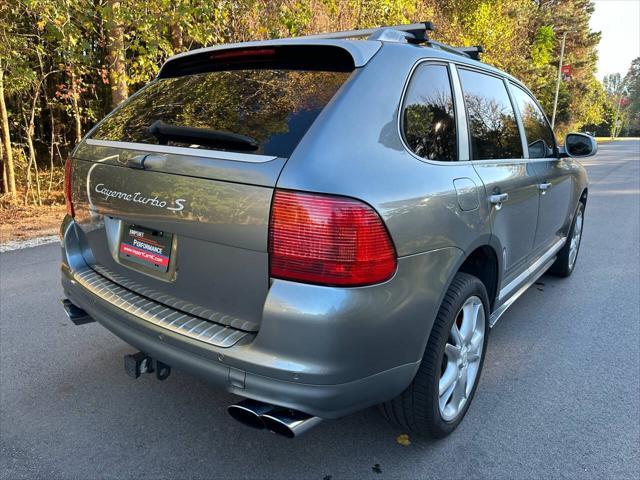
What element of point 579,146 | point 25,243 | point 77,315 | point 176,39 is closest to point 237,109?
point 77,315

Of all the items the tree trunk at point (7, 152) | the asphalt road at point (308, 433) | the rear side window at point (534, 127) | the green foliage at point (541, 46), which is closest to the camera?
the asphalt road at point (308, 433)

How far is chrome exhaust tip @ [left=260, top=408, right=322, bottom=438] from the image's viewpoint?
1.79m

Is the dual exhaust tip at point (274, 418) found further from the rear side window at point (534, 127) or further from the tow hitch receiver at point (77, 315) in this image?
the rear side window at point (534, 127)

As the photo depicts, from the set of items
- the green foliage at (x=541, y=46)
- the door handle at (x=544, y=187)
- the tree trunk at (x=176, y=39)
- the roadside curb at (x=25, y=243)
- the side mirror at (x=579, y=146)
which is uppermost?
the green foliage at (x=541, y=46)

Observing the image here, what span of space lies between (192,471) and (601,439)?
6.73 ft

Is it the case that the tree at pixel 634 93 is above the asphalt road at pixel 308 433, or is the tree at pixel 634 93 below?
above

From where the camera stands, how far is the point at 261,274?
1.80 m

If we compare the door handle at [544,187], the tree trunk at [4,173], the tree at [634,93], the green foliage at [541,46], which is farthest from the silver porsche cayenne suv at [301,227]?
the tree at [634,93]

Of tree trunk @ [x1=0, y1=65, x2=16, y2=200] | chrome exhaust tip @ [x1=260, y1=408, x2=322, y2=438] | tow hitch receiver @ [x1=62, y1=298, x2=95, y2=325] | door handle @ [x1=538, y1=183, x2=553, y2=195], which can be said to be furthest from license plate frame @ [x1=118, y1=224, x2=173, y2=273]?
tree trunk @ [x1=0, y1=65, x2=16, y2=200]

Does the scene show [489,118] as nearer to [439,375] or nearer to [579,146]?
[439,375]

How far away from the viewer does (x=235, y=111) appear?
7.02 feet

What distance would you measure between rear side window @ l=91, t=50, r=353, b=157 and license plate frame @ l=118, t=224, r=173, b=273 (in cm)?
40

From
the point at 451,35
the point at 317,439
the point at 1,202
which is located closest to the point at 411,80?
the point at 317,439

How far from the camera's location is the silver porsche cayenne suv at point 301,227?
174 cm
